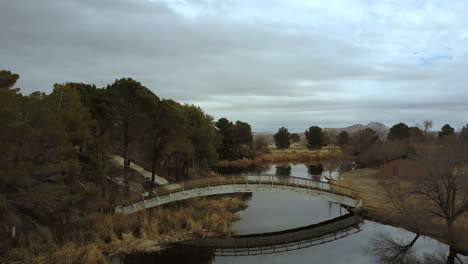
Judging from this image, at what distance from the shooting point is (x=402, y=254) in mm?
22094

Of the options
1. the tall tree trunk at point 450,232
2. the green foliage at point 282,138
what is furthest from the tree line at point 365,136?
the tall tree trunk at point 450,232

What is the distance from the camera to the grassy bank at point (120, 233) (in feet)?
62.7

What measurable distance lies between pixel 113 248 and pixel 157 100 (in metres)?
12.6

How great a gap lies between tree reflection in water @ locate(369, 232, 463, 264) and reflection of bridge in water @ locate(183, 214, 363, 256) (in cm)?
321

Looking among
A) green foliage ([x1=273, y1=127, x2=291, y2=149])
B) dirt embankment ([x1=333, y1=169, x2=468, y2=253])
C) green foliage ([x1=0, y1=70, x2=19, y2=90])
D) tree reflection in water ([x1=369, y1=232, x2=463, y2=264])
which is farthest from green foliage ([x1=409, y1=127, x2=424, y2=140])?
green foliage ([x1=0, y1=70, x2=19, y2=90])

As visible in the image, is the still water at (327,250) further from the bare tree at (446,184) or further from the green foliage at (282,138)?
the green foliage at (282,138)

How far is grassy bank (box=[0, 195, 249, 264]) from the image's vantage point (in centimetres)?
1911

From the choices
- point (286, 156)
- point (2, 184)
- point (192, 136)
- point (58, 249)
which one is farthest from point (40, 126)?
point (286, 156)

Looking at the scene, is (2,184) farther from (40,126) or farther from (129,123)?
(129,123)

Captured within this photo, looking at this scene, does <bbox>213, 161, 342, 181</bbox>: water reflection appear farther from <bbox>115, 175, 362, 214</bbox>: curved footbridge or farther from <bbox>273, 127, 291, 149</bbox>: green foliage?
<bbox>273, 127, 291, 149</bbox>: green foliage

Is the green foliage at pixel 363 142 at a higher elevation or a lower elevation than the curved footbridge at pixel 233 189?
higher

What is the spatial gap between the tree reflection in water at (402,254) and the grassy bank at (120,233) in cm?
1066

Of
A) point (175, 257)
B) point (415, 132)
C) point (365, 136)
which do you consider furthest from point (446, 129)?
point (175, 257)

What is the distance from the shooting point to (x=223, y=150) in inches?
3302
